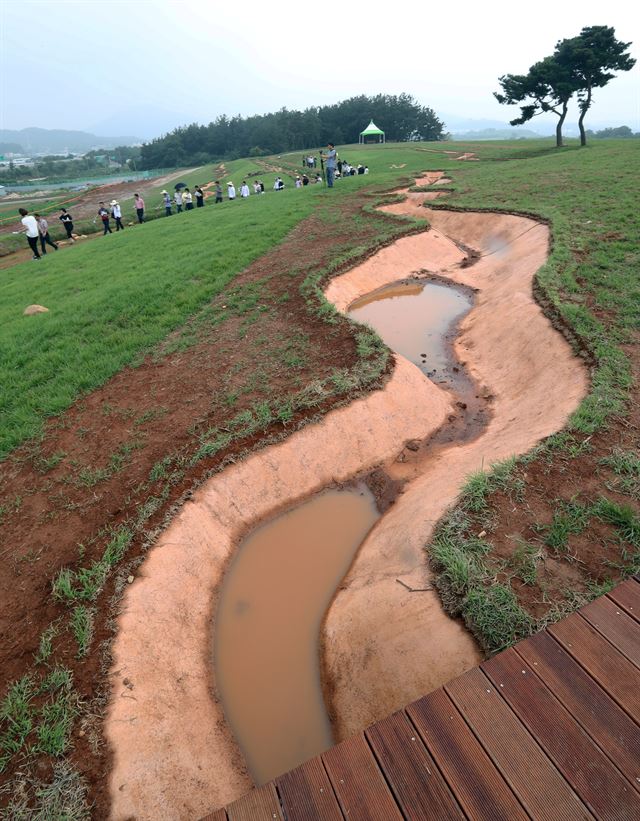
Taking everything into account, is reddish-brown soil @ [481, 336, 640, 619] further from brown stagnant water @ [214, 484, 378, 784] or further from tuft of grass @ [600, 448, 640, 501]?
brown stagnant water @ [214, 484, 378, 784]

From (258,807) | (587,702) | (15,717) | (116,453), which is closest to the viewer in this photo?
(258,807)

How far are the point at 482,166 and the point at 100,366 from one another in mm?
30029

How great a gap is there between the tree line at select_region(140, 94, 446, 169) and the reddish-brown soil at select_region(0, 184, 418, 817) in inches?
3032

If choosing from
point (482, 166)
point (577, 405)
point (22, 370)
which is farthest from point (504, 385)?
point (482, 166)

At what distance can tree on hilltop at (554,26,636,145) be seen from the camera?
30109 mm

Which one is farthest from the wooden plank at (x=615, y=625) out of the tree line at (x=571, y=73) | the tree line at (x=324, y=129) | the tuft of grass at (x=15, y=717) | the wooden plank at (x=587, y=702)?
the tree line at (x=324, y=129)

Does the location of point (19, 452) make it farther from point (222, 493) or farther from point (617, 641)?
point (617, 641)

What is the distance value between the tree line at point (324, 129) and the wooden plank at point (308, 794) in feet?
279

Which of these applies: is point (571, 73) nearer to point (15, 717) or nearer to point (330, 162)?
point (330, 162)

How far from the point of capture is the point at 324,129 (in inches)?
3036

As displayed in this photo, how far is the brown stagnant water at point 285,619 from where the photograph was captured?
489 centimetres

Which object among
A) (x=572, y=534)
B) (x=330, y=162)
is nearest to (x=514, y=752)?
(x=572, y=534)

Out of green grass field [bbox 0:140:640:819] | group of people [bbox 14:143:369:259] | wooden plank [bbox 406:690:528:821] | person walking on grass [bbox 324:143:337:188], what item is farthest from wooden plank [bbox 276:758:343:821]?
person walking on grass [bbox 324:143:337:188]

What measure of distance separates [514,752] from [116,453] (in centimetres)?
673
